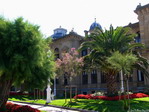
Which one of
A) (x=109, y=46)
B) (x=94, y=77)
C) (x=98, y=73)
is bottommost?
(x=94, y=77)

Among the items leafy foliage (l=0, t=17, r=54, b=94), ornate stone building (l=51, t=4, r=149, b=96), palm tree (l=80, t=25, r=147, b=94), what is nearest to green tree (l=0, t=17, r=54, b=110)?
leafy foliage (l=0, t=17, r=54, b=94)

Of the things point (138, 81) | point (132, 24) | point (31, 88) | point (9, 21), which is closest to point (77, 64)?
point (138, 81)

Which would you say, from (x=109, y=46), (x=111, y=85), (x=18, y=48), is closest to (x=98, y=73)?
(x=111, y=85)

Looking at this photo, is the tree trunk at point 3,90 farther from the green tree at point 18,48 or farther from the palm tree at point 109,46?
the palm tree at point 109,46

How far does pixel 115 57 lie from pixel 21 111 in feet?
24.8

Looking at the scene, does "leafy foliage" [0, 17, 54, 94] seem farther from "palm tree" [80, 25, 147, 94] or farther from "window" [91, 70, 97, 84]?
"window" [91, 70, 97, 84]

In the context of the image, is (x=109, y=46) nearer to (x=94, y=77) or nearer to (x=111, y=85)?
(x=111, y=85)

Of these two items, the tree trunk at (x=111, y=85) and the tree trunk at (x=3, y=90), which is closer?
the tree trunk at (x=3, y=90)

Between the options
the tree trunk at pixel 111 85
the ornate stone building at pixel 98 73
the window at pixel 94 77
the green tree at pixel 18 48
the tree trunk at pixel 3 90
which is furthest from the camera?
the window at pixel 94 77

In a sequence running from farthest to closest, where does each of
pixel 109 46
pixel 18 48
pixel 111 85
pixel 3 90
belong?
1. pixel 111 85
2. pixel 109 46
3. pixel 3 90
4. pixel 18 48

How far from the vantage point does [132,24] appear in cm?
3133

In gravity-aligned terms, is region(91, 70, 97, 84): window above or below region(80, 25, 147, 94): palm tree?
below

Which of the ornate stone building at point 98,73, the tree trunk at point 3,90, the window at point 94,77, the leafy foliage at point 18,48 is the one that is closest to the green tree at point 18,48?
the leafy foliage at point 18,48

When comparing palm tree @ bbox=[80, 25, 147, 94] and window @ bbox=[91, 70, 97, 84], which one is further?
window @ bbox=[91, 70, 97, 84]
